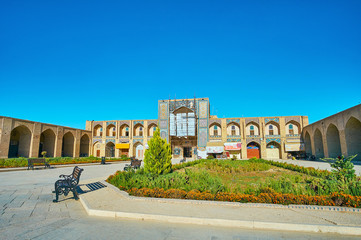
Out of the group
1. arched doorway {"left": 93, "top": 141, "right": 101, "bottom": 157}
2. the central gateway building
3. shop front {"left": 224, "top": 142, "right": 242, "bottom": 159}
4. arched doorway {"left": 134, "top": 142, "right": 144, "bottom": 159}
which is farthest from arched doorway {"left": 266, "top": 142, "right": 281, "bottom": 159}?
arched doorway {"left": 93, "top": 141, "right": 101, "bottom": 157}

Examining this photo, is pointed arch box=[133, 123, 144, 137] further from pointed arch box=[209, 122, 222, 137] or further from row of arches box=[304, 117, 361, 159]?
row of arches box=[304, 117, 361, 159]

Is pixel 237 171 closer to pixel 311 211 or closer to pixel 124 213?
pixel 311 211

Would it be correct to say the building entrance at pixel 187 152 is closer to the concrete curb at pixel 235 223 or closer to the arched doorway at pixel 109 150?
the arched doorway at pixel 109 150

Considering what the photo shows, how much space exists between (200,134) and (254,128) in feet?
28.4

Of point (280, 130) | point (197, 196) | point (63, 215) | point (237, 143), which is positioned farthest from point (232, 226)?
point (280, 130)

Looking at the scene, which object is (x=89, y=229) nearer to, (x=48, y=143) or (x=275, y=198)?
(x=275, y=198)

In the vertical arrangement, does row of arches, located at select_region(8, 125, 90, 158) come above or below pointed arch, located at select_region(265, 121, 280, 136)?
below

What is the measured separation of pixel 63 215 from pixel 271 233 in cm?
405

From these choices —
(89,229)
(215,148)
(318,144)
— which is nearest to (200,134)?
(215,148)

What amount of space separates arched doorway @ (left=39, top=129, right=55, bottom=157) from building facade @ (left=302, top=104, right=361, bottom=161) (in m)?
35.4

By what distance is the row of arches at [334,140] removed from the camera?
1964 cm

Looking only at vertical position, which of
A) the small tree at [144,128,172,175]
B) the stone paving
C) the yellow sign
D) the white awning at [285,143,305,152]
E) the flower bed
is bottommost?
the stone paving

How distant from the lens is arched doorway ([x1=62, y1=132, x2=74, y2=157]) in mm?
32656

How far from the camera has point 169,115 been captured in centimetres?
3466
